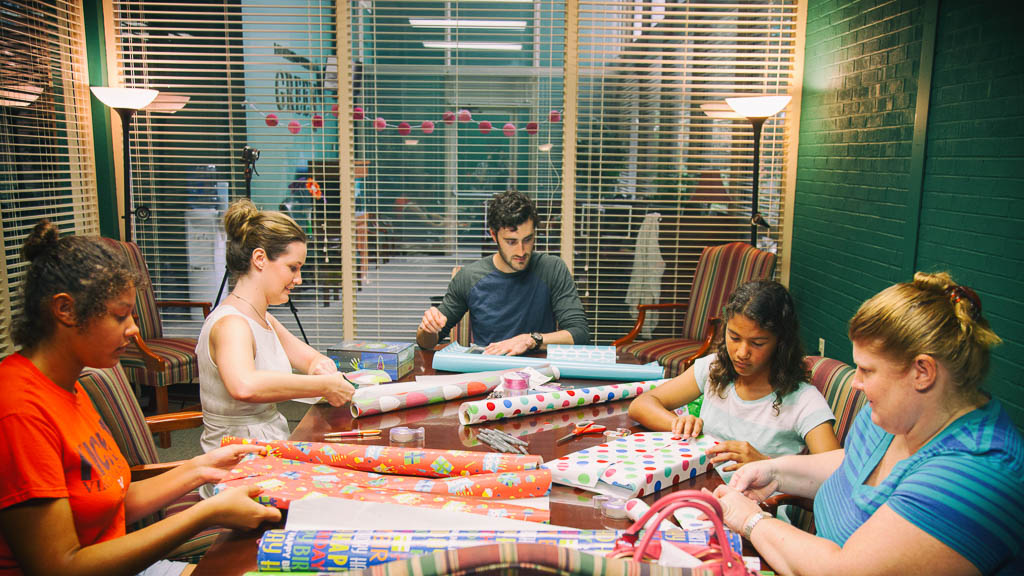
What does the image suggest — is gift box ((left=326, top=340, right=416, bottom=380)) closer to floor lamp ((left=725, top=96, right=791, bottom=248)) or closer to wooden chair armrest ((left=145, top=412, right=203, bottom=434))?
wooden chair armrest ((left=145, top=412, right=203, bottom=434))

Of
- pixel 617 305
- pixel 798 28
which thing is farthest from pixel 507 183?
pixel 798 28

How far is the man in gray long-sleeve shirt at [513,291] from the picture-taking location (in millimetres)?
3348

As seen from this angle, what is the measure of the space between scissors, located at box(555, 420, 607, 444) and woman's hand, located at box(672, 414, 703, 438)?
0.21 meters

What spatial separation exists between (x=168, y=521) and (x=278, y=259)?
98cm

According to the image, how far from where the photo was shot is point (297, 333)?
528 cm

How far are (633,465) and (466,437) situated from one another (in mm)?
508

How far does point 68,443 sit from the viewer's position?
1.42 meters

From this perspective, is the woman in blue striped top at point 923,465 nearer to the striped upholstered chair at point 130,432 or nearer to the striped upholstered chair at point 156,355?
the striped upholstered chair at point 130,432

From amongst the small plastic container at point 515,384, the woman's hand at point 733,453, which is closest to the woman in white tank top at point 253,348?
the small plastic container at point 515,384

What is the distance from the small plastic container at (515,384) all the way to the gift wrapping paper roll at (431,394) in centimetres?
8

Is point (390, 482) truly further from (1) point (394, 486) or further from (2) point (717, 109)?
(2) point (717, 109)

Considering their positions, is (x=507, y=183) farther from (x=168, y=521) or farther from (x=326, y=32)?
(x=168, y=521)

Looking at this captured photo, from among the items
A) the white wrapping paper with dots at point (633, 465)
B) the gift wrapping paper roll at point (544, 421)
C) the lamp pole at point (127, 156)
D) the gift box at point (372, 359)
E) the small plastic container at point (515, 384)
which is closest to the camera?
the white wrapping paper with dots at point (633, 465)

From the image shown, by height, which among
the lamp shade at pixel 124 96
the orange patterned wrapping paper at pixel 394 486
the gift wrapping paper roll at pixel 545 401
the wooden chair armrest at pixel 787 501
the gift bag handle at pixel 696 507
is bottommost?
the wooden chair armrest at pixel 787 501
